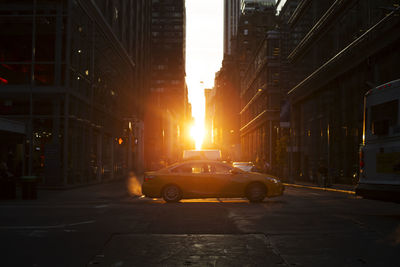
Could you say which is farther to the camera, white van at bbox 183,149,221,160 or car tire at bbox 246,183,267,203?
white van at bbox 183,149,221,160

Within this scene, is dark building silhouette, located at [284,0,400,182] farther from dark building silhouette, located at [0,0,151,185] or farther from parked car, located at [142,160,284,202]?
dark building silhouette, located at [0,0,151,185]

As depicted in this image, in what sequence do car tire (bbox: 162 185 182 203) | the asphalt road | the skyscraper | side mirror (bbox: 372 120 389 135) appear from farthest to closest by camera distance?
the skyscraper, car tire (bbox: 162 185 182 203), side mirror (bbox: 372 120 389 135), the asphalt road

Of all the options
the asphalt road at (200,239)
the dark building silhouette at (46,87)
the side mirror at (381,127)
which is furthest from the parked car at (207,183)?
the dark building silhouette at (46,87)

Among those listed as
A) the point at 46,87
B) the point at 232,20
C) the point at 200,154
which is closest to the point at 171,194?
the point at 200,154

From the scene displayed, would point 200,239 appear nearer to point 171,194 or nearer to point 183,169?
point 171,194

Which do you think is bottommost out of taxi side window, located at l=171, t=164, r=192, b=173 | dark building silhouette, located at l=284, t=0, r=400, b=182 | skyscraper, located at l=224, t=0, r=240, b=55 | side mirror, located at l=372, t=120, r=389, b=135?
taxi side window, located at l=171, t=164, r=192, b=173

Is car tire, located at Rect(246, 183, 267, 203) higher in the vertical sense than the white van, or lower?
lower

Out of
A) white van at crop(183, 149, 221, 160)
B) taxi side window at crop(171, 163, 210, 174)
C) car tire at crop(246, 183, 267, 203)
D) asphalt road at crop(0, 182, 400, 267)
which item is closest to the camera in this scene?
asphalt road at crop(0, 182, 400, 267)

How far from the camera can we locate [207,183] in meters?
15.5

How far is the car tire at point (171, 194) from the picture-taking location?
15.6m

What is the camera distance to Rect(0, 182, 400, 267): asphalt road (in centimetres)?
634

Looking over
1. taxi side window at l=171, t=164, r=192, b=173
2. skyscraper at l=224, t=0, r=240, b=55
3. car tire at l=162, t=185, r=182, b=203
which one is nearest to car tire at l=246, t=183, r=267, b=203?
taxi side window at l=171, t=164, r=192, b=173

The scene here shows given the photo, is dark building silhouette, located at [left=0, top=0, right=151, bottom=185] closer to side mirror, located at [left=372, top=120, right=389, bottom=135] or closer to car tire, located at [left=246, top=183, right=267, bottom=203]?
car tire, located at [left=246, top=183, right=267, bottom=203]

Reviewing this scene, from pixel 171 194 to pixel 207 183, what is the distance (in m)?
1.30
